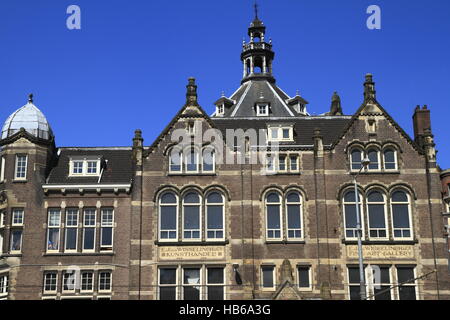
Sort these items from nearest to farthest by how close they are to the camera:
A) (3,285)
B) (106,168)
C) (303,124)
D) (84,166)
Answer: (3,285)
(84,166)
(106,168)
(303,124)

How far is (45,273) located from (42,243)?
1.99 meters

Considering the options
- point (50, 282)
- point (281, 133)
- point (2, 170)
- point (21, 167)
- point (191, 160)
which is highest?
point (281, 133)

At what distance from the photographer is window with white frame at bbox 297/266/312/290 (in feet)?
133

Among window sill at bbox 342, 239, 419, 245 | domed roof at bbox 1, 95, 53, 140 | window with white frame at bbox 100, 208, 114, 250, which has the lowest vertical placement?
window sill at bbox 342, 239, 419, 245

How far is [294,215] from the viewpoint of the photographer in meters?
41.9

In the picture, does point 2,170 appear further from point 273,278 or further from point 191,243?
point 273,278

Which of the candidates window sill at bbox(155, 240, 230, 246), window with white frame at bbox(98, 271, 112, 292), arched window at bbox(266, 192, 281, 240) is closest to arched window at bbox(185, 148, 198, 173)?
window sill at bbox(155, 240, 230, 246)

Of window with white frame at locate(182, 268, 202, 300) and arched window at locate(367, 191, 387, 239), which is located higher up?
arched window at locate(367, 191, 387, 239)

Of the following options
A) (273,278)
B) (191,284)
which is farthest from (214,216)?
(273,278)

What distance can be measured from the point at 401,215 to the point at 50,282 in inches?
934

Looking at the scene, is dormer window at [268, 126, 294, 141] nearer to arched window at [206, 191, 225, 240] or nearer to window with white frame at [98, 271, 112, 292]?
arched window at [206, 191, 225, 240]

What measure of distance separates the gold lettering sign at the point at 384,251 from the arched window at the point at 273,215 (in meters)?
4.85

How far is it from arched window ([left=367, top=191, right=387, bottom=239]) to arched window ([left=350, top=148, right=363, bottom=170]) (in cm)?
209

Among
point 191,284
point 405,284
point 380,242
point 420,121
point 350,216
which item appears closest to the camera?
point 405,284
